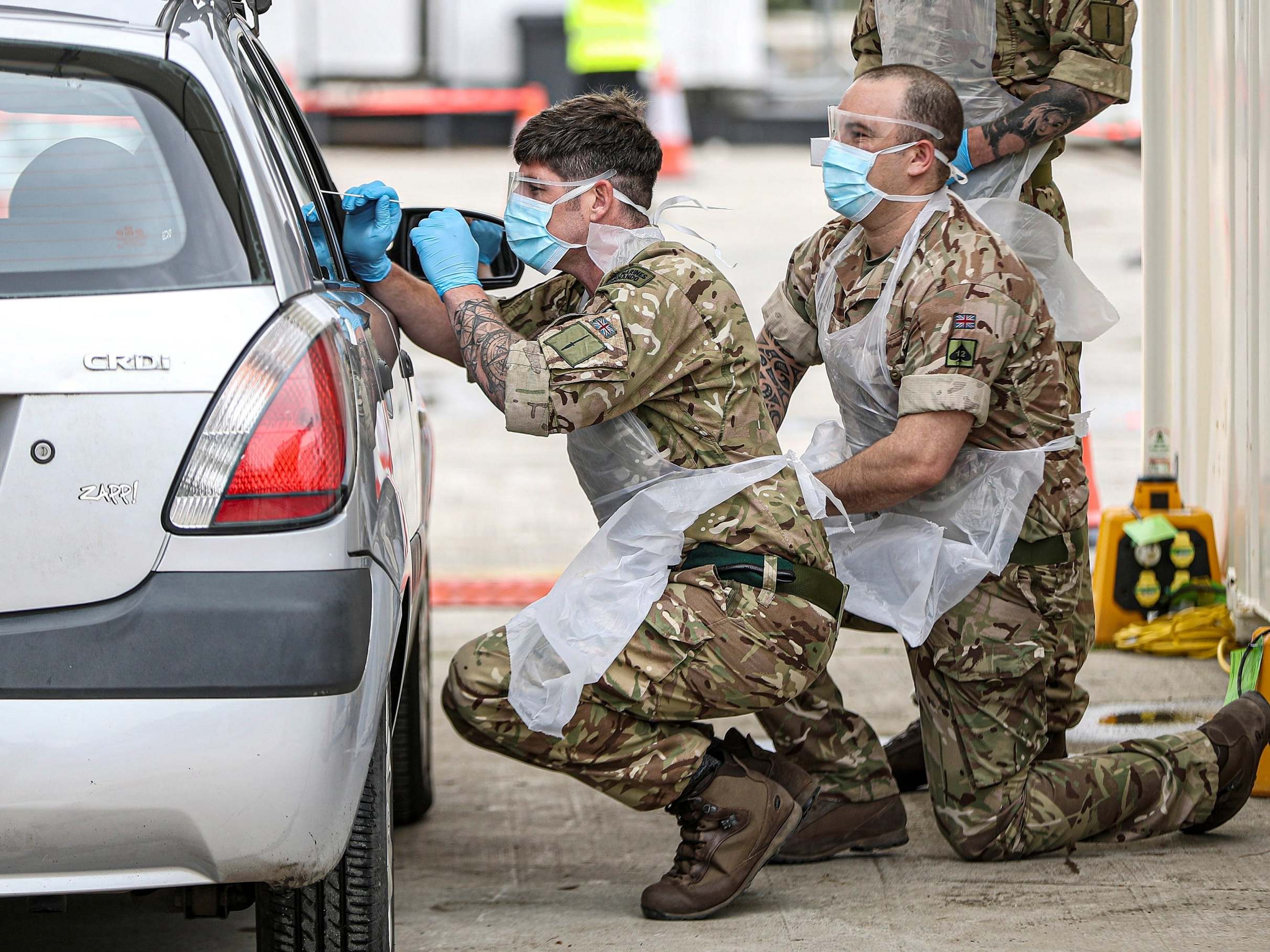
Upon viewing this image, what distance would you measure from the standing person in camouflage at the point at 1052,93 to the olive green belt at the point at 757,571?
887 mm

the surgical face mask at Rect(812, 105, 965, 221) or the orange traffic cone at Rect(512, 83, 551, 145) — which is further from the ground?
the orange traffic cone at Rect(512, 83, 551, 145)

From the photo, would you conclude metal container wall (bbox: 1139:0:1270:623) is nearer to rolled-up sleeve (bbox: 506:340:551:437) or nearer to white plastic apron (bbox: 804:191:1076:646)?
white plastic apron (bbox: 804:191:1076:646)

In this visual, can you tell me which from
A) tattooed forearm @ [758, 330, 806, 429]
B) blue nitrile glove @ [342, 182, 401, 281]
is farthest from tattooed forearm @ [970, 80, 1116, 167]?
blue nitrile glove @ [342, 182, 401, 281]

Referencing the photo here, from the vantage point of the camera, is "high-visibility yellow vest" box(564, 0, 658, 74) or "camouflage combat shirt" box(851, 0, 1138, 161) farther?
"high-visibility yellow vest" box(564, 0, 658, 74)

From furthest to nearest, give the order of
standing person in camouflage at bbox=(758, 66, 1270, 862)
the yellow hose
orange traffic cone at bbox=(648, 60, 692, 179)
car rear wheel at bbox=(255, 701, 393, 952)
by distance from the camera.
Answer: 1. orange traffic cone at bbox=(648, 60, 692, 179)
2. the yellow hose
3. standing person in camouflage at bbox=(758, 66, 1270, 862)
4. car rear wheel at bbox=(255, 701, 393, 952)

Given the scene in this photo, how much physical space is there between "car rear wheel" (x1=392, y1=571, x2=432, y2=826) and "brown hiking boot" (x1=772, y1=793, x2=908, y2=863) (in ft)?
2.79

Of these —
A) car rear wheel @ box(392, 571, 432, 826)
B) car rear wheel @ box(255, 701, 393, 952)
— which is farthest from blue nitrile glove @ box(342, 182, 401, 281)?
car rear wheel @ box(255, 701, 393, 952)

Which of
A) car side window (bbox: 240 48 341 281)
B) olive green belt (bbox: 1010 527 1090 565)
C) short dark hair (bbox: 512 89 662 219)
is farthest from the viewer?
olive green belt (bbox: 1010 527 1090 565)

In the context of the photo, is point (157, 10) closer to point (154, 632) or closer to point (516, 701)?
point (154, 632)

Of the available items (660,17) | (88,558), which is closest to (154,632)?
(88,558)

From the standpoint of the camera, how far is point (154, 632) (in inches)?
81.0

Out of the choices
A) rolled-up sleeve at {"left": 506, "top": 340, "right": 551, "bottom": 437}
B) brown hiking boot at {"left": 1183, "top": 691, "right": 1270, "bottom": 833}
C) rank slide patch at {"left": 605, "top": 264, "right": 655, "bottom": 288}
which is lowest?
brown hiking boot at {"left": 1183, "top": 691, "right": 1270, "bottom": 833}

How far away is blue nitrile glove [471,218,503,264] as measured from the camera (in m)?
3.58

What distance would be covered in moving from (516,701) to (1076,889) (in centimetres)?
119
